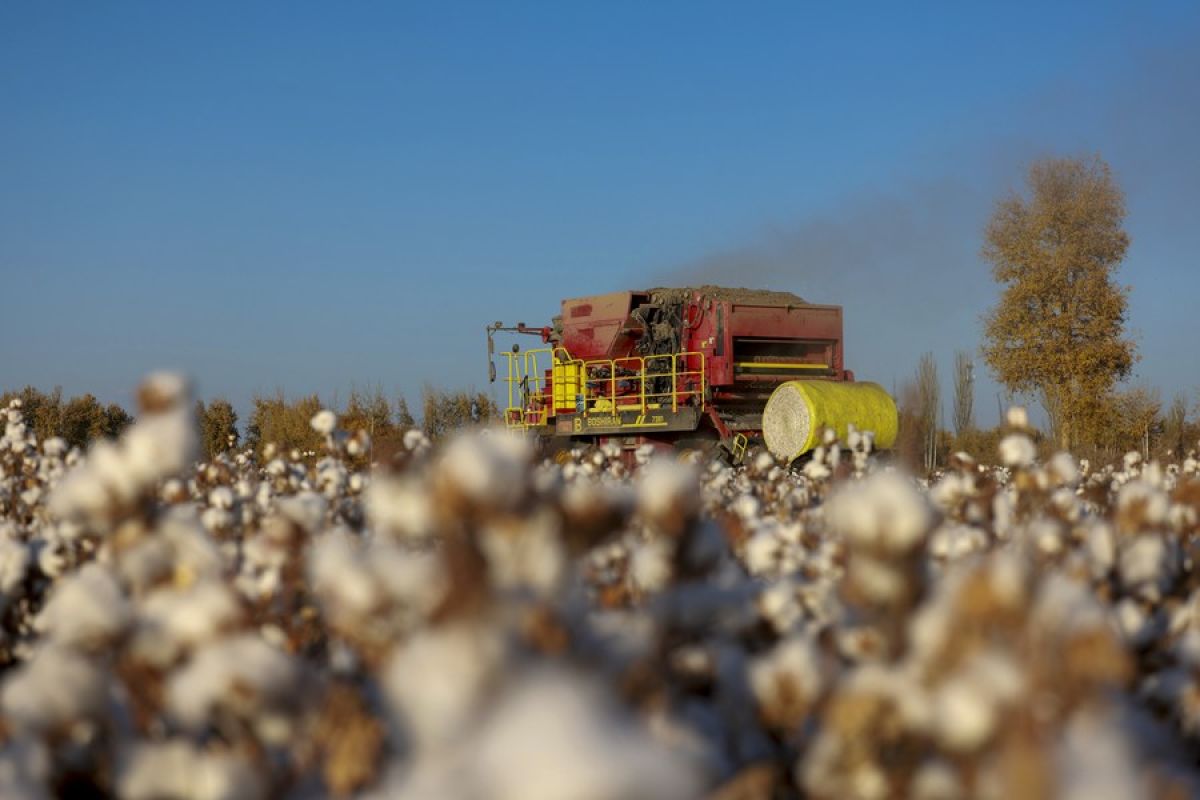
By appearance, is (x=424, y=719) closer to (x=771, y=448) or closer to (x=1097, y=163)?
(x=771, y=448)

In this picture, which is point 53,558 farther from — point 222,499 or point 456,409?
point 456,409

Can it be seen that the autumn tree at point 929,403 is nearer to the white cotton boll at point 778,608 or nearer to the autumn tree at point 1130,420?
the autumn tree at point 1130,420

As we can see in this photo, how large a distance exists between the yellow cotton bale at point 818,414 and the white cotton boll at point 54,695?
15.6 metres

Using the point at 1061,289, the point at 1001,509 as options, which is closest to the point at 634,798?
the point at 1001,509

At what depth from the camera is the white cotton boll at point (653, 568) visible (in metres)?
2.25

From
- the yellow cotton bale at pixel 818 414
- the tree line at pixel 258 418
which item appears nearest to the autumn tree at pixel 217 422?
the tree line at pixel 258 418

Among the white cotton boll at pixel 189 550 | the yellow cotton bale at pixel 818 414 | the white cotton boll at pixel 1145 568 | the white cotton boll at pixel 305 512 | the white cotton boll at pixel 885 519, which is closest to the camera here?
the white cotton boll at pixel 885 519

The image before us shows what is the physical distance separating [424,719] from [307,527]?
2166 mm

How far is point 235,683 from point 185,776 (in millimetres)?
163

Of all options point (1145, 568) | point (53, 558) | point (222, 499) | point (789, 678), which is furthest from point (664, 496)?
point (222, 499)

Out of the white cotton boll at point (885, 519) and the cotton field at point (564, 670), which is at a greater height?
the white cotton boll at point (885, 519)

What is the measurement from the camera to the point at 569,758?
1.18 metres

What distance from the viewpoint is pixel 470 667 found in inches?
57.6

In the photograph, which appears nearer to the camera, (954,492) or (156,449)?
(156,449)
